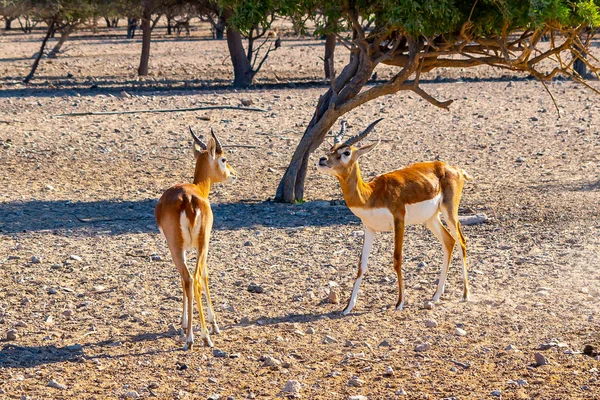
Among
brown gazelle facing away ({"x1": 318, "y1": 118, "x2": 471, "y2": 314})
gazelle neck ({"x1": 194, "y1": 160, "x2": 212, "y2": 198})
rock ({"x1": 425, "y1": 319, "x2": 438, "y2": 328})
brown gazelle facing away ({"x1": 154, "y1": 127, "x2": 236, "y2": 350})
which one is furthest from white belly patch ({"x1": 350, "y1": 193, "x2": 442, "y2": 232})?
brown gazelle facing away ({"x1": 154, "y1": 127, "x2": 236, "y2": 350})

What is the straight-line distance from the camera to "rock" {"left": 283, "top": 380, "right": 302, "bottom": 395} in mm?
5852

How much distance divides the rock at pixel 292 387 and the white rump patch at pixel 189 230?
A: 51.8 inches

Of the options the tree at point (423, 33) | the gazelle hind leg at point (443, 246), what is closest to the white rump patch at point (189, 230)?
the gazelle hind leg at point (443, 246)

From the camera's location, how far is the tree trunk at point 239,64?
2611cm

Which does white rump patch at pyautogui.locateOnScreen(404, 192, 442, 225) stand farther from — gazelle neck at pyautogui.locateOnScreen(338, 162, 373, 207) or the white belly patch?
gazelle neck at pyautogui.locateOnScreen(338, 162, 373, 207)

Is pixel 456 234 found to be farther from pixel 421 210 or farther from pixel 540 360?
pixel 540 360

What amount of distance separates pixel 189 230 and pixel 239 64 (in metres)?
20.1

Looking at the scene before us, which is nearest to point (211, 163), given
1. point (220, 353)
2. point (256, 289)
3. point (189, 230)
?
point (189, 230)

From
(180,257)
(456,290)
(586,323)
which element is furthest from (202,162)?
(586,323)

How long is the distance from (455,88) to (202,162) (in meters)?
18.1

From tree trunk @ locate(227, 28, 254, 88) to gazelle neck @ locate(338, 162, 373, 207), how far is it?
61.5 feet

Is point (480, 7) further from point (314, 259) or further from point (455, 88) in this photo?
point (455, 88)

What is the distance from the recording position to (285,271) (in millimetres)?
8695

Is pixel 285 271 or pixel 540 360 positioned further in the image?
pixel 285 271
